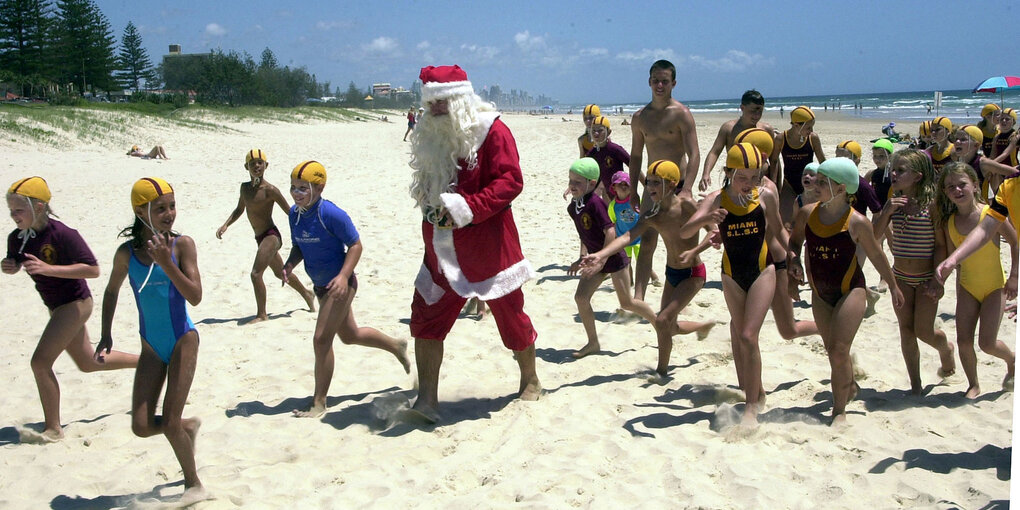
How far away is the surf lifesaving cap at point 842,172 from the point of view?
4320 millimetres

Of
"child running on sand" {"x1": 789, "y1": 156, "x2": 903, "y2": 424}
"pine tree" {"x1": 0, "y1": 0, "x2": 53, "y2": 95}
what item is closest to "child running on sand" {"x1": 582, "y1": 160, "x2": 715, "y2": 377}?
"child running on sand" {"x1": 789, "y1": 156, "x2": 903, "y2": 424}

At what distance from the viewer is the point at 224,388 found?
18.4 ft

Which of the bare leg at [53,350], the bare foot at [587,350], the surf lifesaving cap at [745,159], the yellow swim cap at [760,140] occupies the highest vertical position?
the yellow swim cap at [760,140]

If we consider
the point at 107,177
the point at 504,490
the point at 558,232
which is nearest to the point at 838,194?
the point at 504,490

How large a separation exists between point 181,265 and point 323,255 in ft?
4.44

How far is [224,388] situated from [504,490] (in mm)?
2686

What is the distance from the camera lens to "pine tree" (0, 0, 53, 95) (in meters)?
52.0

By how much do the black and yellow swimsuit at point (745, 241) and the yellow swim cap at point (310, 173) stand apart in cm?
258

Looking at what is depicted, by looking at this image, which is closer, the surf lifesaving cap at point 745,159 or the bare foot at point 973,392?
the surf lifesaving cap at point 745,159

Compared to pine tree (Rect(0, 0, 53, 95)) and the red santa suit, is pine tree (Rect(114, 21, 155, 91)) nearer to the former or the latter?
pine tree (Rect(0, 0, 53, 95))

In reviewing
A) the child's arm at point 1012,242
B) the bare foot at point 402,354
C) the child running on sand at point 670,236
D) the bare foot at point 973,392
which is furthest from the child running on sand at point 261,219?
the child's arm at point 1012,242

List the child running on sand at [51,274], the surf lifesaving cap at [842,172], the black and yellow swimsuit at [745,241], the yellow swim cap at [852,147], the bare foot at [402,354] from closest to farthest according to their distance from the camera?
1. the surf lifesaving cap at [842,172]
2. the child running on sand at [51,274]
3. the black and yellow swimsuit at [745,241]
4. the bare foot at [402,354]
5. the yellow swim cap at [852,147]

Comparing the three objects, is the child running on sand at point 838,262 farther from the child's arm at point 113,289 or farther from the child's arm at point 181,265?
the child's arm at point 113,289

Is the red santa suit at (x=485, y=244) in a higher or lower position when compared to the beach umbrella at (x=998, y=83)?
lower
